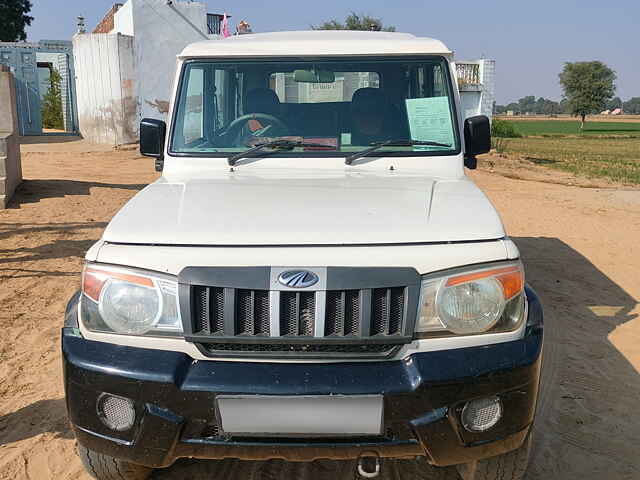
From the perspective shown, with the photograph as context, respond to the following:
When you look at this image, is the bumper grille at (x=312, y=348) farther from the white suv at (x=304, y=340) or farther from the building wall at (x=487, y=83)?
the building wall at (x=487, y=83)

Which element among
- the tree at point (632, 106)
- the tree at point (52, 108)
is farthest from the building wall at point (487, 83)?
the tree at point (632, 106)

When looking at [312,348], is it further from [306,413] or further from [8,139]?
[8,139]

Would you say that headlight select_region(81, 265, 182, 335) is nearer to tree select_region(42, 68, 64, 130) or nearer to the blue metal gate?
the blue metal gate

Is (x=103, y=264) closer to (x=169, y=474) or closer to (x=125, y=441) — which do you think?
(x=125, y=441)

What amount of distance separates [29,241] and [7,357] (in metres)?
3.27

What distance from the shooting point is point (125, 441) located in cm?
225

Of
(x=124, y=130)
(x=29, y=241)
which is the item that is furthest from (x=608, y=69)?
(x=29, y=241)

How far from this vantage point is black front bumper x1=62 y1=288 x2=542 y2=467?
2.14m

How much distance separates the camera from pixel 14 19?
3988cm

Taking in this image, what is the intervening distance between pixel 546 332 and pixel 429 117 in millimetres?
2090

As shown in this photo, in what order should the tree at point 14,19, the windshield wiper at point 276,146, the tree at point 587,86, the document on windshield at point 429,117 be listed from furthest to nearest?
the tree at point 587,86 < the tree at point 14,19 < the document on windshield at point 429,117 < the windshield wiper at point 276,146

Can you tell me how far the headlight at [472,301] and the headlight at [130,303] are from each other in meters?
0.86

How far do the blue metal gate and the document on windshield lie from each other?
19654 millimetres

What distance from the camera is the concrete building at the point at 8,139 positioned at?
8.52 meters
